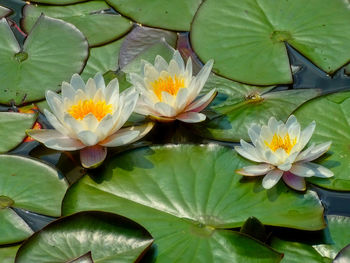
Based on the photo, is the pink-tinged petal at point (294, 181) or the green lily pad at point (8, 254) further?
the pink-tinged petal at point (294, 181)

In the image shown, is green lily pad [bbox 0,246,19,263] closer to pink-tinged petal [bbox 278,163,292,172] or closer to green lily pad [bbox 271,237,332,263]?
green lily pad [bbox 271,237,332,263]

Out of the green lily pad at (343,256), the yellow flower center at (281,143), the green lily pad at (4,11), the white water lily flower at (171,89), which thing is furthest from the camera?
the green lily pad at (4,11)

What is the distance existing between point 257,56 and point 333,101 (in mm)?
571

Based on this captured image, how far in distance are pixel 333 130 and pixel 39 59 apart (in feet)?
5.81

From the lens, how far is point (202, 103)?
2.81m

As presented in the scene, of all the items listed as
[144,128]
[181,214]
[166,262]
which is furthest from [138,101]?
[166,262]

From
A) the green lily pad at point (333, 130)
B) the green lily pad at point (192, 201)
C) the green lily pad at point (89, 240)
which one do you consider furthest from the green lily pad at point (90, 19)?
the green lily pad at point (89, 240)

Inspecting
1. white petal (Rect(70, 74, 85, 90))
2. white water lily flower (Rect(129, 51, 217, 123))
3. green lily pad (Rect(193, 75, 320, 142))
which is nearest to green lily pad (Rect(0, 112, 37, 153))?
white petal (Rect(70, 74, 85, 90))

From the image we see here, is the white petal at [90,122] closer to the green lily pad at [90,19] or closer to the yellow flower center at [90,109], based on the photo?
the yellow flower center at [90,109]

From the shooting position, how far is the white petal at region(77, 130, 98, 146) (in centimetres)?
255

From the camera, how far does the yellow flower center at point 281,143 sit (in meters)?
2.54

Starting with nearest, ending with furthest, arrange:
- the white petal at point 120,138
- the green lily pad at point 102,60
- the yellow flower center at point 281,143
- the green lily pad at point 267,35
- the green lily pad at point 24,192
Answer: the green lily pad at point 24,192 < the yellow flower center at point 281,143 < the white petal at point 120,138 < the green lily pad at point 267,35 < the green lily pad at point 102,60

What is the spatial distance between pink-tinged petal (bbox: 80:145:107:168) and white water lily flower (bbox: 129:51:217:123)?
276mm

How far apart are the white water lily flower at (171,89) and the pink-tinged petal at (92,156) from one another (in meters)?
0.28
